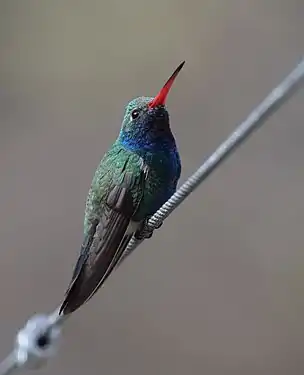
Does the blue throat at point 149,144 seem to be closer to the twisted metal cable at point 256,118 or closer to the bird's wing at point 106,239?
the bird's wing at point 106,239

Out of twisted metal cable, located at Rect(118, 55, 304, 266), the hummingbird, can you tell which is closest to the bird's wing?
the hummingbird

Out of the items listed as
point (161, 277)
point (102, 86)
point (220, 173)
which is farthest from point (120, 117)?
point (161, 277)

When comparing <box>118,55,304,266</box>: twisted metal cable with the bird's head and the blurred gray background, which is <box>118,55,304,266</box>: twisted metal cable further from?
the blurred gray background

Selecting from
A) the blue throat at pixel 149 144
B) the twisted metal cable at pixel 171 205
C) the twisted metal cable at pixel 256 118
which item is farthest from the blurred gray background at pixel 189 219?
the twisted metal cable at pixel 256 118

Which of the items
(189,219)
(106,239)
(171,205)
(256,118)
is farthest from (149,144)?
(189,219)

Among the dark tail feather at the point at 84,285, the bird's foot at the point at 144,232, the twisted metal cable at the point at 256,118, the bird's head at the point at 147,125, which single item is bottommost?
the dark tail feather at the point at 84,285

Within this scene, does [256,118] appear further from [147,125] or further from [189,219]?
[189,219]
